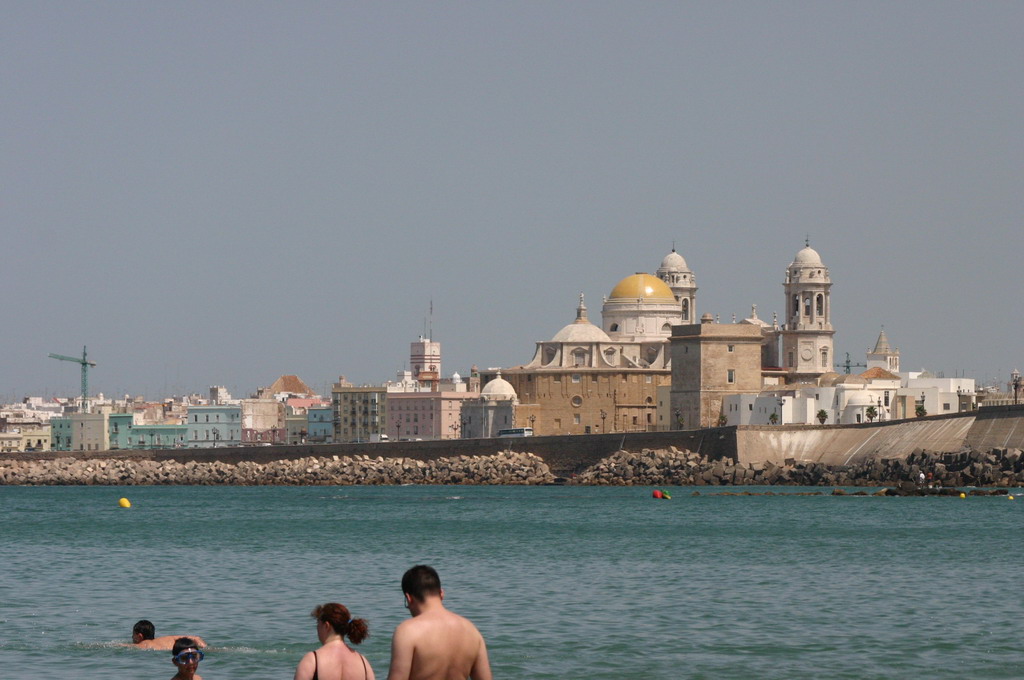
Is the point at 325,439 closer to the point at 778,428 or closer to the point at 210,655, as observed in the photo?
the point at 778,428

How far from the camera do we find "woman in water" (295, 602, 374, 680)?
1030cm

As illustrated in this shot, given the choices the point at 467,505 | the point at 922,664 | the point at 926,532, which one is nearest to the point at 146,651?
the point at 922,664

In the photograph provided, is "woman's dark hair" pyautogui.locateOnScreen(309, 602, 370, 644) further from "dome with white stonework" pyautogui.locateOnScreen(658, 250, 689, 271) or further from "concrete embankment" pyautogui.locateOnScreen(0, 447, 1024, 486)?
"dome with white stonework" pyautogui.locateOnScreen(658, 250, 689, 271)

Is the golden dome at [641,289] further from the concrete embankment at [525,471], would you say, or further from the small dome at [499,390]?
the concrete embankment at [525,471]

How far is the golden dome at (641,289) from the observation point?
10969 centimetres

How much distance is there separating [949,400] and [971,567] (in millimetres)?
66473

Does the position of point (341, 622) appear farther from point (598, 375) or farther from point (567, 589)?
point (598, 375)

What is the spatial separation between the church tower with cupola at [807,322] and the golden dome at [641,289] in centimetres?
1039

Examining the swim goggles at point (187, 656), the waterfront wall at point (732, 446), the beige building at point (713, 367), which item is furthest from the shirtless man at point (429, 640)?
the beige building at point (713, 367)

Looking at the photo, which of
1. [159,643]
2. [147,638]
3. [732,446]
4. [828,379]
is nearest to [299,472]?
[732,446]

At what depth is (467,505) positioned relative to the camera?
193 feet

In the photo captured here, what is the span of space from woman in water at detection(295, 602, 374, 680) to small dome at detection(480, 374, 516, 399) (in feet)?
297

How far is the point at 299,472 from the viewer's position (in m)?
84.2

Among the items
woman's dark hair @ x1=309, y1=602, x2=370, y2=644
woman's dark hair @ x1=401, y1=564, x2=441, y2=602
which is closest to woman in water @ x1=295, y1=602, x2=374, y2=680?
woman's dark hair @ x1=309, y1=602, x2=370, y2=644
